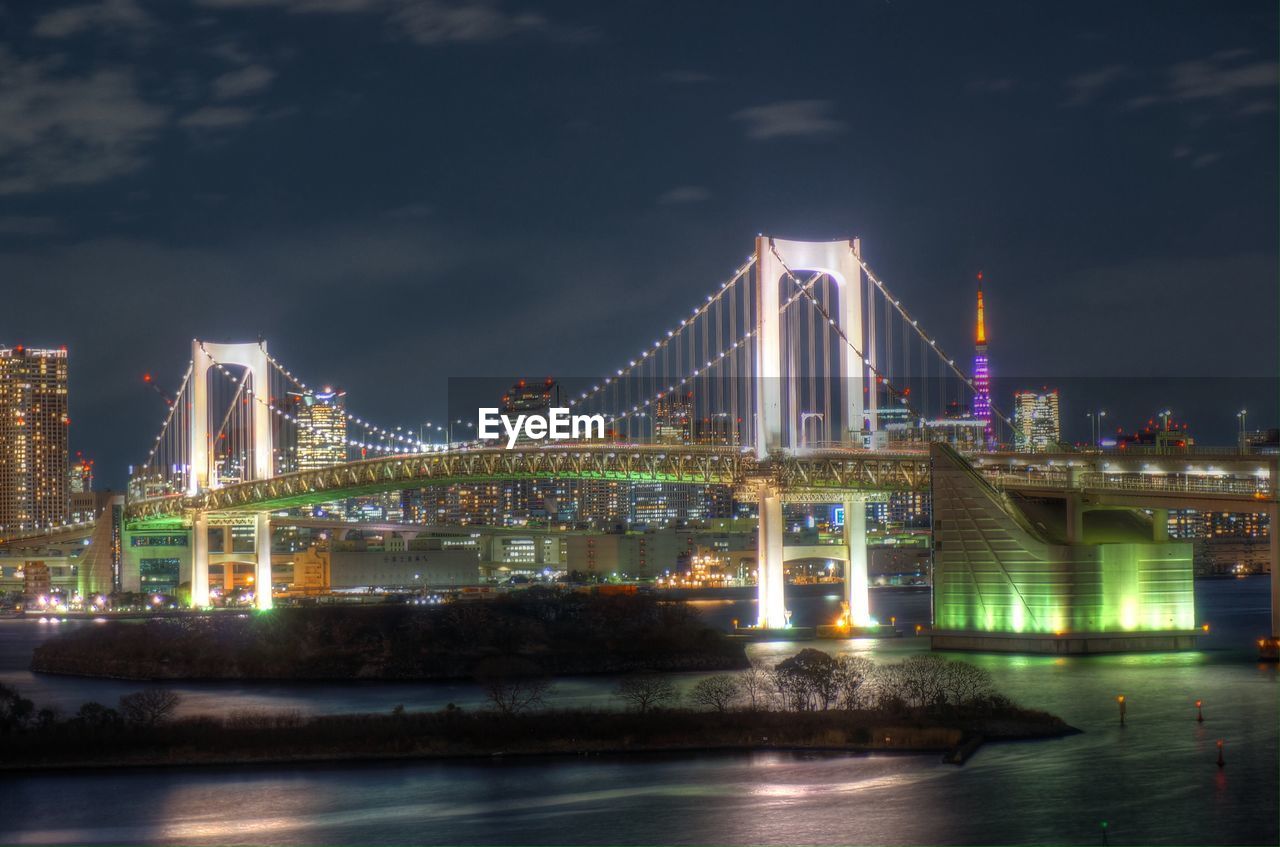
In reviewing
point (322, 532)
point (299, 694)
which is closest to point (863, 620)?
point (299, 694)

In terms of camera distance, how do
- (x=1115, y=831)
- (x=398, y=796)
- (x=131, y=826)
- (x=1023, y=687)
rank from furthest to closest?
(x=1023, y=687)
(x=398, y=796)
(x=131, y=826)
(x=1115, y=831)

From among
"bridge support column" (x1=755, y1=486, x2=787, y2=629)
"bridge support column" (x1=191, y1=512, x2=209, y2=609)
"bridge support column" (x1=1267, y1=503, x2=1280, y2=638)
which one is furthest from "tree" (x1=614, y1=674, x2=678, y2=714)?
"bridge support column" (x1=191, y1=512, x2=209, y2=609)

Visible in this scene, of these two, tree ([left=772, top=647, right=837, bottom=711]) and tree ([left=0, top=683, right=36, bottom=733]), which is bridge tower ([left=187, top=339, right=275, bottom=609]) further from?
tree ([left=772, top=647, right=837, bottom=711])

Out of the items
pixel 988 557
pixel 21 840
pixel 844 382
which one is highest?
pixel 844 382

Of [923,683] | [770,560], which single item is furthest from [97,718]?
[770,560]

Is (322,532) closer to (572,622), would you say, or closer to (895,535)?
(895,535)

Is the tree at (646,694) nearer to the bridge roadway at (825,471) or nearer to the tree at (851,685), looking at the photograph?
the tree at (851,685)

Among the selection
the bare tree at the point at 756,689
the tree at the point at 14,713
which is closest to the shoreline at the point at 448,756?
the tree at the point at 14,713
